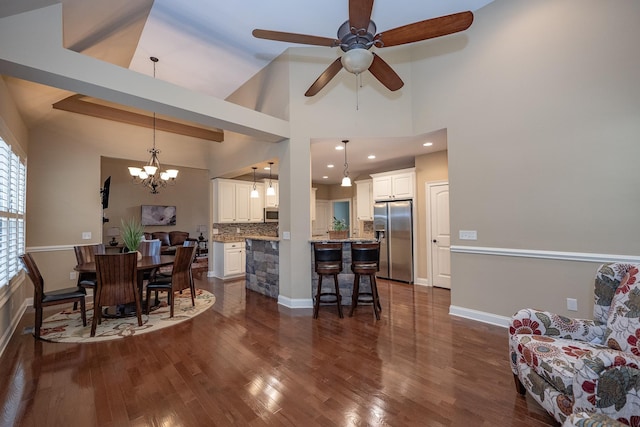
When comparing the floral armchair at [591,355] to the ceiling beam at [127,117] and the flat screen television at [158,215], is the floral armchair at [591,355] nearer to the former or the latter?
the ceiling beam at [127,117]

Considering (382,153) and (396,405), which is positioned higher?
(382,153)

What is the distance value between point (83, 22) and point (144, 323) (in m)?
3.42

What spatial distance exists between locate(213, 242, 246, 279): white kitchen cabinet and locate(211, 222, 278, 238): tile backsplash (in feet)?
1.57

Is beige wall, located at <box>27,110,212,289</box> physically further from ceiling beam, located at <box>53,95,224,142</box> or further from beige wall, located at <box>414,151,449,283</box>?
beige wall, located at <box>414,151,449,283</box>

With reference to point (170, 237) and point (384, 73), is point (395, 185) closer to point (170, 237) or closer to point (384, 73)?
point (384, 73)

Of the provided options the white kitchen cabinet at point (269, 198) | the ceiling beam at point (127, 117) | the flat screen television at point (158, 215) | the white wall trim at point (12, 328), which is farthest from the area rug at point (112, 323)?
the flat screen television at point (158, 215)

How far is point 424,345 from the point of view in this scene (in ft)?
9.34

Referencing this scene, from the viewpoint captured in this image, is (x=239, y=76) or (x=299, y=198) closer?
(x=299, y=198)

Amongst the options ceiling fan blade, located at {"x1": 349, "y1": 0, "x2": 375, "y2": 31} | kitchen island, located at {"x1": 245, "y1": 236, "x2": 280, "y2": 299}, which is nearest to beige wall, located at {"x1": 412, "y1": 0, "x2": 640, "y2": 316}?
ceiling fan blade, located at {"x1": 349, "y1": 0, "x2": 375, "y2": 31}

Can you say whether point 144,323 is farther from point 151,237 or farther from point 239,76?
point 151,237

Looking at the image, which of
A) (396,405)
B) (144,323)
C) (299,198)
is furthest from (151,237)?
(396,405)

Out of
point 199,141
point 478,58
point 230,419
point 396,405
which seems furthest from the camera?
point 199,141

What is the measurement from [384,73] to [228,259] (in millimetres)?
5034

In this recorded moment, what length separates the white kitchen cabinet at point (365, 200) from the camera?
689 centimetres
